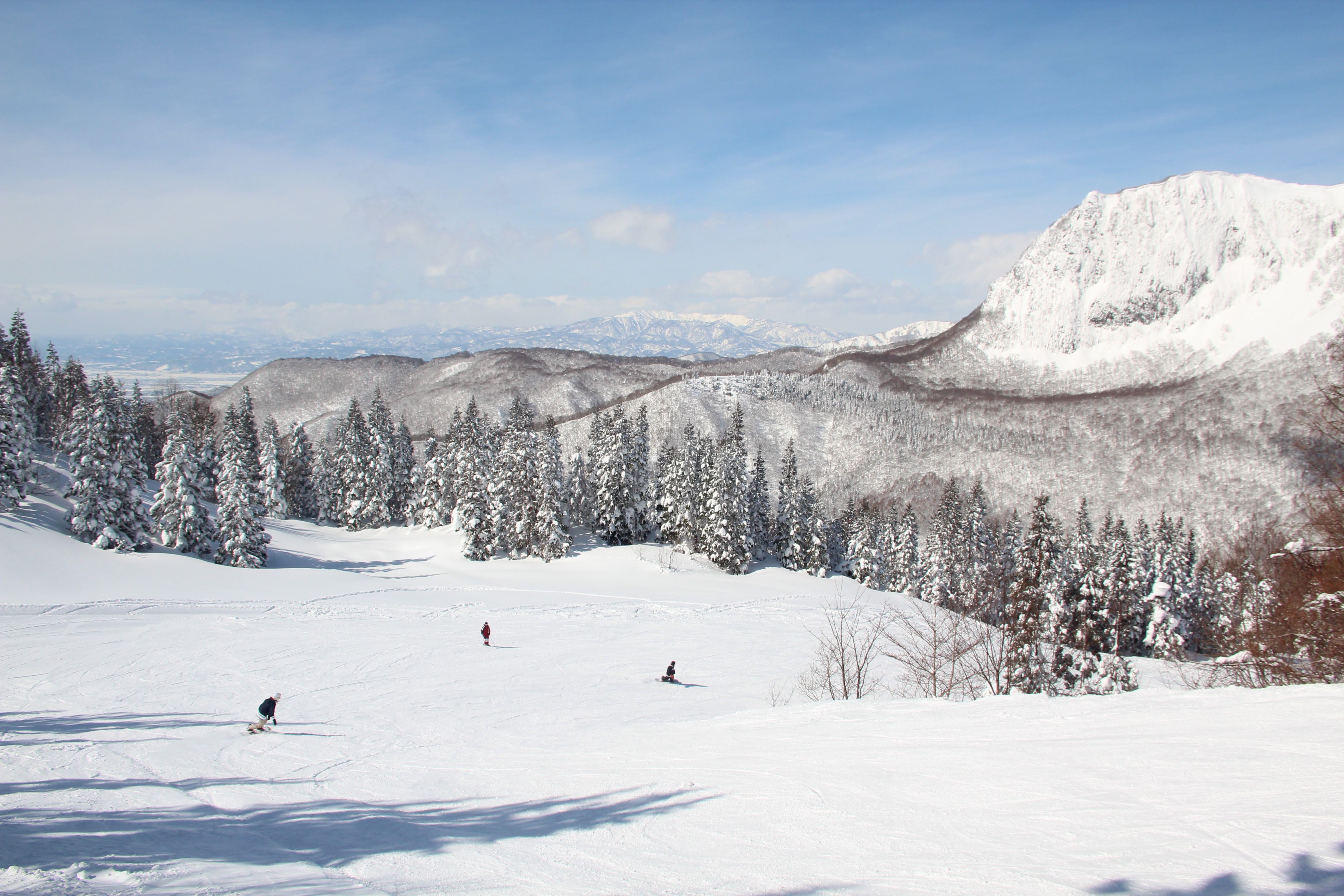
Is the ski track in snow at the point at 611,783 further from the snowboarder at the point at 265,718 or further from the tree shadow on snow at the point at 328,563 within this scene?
the tree shadow on snow at the point at 328,563

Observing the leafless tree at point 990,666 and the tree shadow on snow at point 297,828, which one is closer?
the tree shadow on snow at point 297,828

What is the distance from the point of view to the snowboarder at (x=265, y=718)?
15.9m

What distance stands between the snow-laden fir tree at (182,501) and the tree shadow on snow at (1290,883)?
5500 cm

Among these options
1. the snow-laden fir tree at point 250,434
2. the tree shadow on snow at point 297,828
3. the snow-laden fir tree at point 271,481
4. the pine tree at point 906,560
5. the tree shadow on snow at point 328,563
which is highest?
the snow-laden fir tree at point 250,434

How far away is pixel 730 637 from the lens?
33.6 metres

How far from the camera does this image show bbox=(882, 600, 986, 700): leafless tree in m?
18.0

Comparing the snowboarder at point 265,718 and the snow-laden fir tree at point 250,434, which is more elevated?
the snow-laden fir tree at point 250,434

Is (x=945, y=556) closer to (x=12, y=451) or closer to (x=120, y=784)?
(x=120, y=784)

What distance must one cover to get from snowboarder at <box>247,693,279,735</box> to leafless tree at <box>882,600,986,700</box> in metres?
15.6

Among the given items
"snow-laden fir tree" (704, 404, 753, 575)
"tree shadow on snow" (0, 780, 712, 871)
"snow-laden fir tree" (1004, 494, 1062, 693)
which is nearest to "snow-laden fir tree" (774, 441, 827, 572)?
"snow-laden fir tree" (704, 404, 753, 575)

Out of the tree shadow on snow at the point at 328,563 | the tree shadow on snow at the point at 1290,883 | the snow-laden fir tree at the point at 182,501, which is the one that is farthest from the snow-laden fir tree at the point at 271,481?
the tree shadow on snow at the point at 1290,883

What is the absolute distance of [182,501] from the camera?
148ft

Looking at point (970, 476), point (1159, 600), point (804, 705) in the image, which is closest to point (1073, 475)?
point (970, 476)

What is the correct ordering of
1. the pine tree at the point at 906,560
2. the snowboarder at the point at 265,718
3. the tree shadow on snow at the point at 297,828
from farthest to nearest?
1. the pine tree at the point at 906,560
2. the snowboarder at the point at 265,718
3. the tree shadow on snow at the point at 297,828
